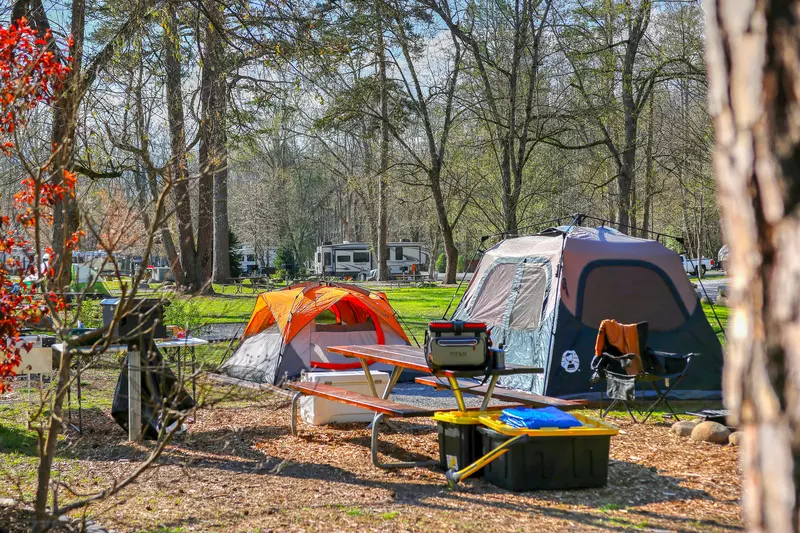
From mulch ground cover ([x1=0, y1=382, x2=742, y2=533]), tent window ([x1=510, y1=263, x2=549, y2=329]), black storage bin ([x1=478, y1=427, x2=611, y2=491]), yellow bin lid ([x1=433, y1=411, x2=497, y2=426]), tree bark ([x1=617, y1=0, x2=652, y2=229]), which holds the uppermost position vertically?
tree bark ([x1=617, y1=0, x2=652, y2=229])

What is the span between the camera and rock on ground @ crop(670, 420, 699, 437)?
24.3 ft

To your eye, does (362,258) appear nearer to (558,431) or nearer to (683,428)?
(683,428)

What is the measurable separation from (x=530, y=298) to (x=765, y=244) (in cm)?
856

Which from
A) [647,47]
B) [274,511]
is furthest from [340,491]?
[647,47]

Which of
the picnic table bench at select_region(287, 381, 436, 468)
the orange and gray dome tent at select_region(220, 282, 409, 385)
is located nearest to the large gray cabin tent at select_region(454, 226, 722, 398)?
the orange and gray dome tent at select_region(220, 282, 409, 385)

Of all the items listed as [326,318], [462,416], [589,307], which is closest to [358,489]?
[462,416]

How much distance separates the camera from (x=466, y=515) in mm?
4988

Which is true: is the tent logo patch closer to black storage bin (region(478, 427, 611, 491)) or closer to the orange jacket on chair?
the orange jacket on chair

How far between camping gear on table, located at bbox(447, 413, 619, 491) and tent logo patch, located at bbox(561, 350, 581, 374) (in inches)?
132

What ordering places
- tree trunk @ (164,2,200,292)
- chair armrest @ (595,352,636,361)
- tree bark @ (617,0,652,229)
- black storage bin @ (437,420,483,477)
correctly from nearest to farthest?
1. tree trunk @ (164,2,200,292)
2. black storage bin @ (437,420,483,477)
3. chair armrest @ (595,352,636,361)
4. tree bark @ (617,0,652,229)

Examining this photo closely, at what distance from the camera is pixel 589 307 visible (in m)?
9.44

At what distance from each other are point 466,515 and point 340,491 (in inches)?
38.2

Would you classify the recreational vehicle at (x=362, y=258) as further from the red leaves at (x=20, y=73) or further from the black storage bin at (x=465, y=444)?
the red leaves at (x=20, y=73)

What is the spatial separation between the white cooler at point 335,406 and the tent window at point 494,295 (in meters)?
2.52
